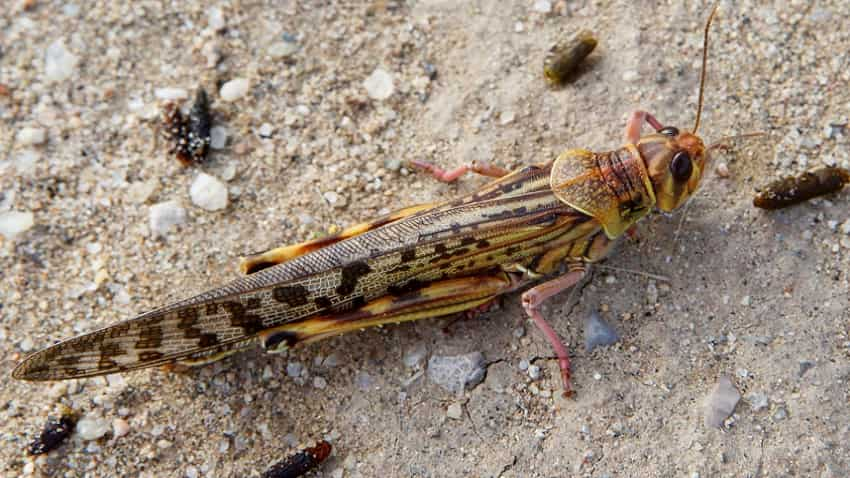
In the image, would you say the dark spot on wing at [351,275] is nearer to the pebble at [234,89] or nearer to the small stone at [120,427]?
the small stone at [120,427]

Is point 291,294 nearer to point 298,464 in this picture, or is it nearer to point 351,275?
point 351,275

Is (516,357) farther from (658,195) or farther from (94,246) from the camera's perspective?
(94,246)

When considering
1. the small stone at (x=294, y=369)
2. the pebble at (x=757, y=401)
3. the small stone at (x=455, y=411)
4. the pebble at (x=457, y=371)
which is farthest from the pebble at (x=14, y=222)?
the pebble at (x=757, y=401)

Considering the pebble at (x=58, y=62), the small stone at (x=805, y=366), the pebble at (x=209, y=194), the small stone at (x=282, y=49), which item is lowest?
the small stone at (x=805, y=366)

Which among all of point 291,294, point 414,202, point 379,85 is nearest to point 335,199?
point 414,202

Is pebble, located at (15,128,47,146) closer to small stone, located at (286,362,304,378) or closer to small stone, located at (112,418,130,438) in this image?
small stone, located at (112,418,130,438)
